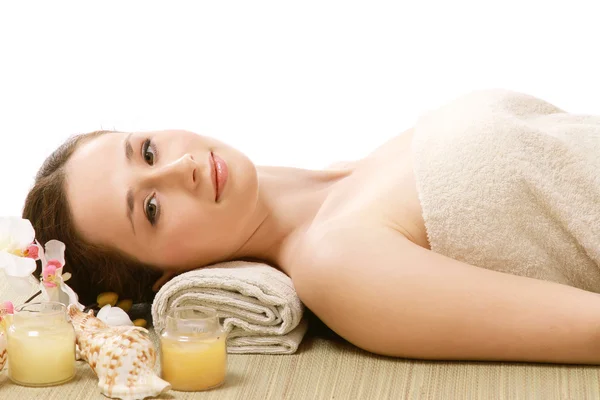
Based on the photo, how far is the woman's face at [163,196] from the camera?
6.69 ft

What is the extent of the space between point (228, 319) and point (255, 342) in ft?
0.23

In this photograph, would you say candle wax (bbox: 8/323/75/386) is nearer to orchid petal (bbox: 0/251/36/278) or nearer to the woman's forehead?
orchid petal (bbox: 0/251/36/278)

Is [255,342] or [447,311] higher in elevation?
[447,311]

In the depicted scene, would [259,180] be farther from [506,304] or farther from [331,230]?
[506,304]

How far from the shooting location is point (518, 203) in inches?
74.6

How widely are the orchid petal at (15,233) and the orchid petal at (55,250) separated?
0.08m

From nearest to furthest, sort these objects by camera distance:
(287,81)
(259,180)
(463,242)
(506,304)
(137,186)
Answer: (506,304)
(463,242)
(137,186)
(259,180)
(287,81)

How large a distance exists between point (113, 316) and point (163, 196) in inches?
10.2

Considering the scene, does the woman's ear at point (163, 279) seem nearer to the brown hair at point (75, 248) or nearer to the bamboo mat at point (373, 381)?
the brown hair at point (75, 248)

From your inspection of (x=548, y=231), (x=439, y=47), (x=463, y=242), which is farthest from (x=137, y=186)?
(x=439, y=47)

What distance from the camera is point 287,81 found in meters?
3.39

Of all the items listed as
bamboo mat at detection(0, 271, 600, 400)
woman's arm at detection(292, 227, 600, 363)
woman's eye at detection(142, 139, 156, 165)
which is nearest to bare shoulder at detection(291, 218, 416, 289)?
woman's arm at detection(292, 227, 600, 363)

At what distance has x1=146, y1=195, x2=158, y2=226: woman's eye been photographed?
6.73 feet

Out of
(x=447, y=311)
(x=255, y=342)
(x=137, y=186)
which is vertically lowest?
(x=255, y=342)
